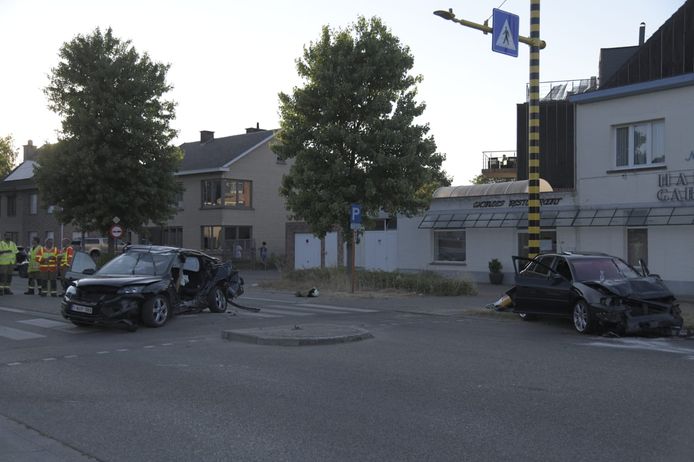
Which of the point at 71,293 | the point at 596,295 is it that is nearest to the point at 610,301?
the point at 596,295

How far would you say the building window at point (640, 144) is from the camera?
21.8m

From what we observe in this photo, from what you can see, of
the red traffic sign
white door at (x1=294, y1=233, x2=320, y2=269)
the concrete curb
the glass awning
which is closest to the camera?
the concrete curb

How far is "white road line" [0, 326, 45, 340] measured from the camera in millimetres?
12000

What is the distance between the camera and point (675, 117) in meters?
21.1

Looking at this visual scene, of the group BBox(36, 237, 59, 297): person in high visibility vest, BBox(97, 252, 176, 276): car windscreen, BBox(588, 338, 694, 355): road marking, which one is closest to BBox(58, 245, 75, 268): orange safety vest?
BBox(36, 237, 59, 297): person in high visibility vest

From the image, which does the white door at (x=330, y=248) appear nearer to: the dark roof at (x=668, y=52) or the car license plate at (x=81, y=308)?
the dark roof at (x=668, y=52)

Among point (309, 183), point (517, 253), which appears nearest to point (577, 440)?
point (309, 183)

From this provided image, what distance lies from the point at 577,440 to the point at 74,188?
103ft

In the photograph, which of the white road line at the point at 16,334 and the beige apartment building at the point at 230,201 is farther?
the beige apartment building at the point at 230,201

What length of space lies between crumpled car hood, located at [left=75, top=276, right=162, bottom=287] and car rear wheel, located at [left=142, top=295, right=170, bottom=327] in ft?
1.21

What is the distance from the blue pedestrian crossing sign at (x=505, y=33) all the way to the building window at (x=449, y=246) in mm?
15098

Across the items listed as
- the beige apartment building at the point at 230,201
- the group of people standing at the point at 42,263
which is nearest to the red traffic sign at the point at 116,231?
the beige apartment building at the point at 230,201

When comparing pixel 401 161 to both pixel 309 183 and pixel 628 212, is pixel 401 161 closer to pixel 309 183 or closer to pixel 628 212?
pixel 309 183

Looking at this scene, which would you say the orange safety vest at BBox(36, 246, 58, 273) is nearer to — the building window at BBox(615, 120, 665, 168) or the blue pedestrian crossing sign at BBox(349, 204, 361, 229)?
the blue pedestrian crossing sign at BBox(349, 204, 361, 229)
